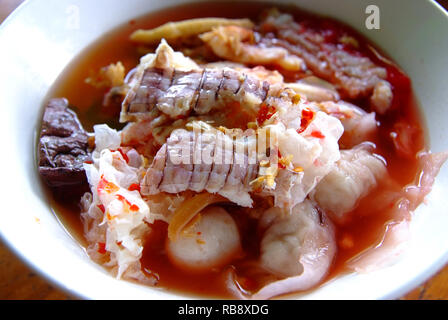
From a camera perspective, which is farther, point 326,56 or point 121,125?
point 326,56

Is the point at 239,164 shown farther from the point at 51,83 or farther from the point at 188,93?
the point at 51,83

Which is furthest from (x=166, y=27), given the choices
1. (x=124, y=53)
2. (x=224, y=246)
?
(x=224, y=246)

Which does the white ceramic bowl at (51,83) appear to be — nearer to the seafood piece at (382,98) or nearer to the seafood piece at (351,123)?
the seafood piece at (382,98)

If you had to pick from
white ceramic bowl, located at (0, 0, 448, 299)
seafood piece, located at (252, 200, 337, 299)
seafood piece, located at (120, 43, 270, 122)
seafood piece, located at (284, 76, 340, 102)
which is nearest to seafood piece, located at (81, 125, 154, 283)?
white ceramic bowl, located at (0, 0, 448, 299)

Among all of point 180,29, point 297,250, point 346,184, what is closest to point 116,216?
point 297,250

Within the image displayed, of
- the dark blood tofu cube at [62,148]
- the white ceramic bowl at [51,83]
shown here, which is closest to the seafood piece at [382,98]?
the white ceramic bowl at [51,83]
